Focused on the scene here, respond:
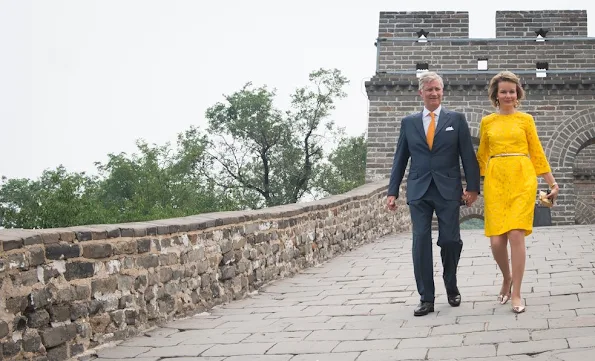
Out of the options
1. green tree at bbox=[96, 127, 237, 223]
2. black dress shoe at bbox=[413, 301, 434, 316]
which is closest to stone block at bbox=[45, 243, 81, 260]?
black dress shoe at bbox=[413, 301, 434, 316]

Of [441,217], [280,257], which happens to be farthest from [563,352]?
[280,257]

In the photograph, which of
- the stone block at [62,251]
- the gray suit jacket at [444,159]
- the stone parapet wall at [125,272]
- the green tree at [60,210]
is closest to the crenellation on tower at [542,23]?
the stone parapet wall at [125,272]

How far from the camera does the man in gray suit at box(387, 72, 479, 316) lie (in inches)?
233

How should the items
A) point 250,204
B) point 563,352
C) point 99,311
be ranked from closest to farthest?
point 563,352
point 99,311
point 250,204

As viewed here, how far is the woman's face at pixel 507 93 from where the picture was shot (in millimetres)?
5820

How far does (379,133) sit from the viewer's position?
746 inches

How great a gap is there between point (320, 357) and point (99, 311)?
148 cm

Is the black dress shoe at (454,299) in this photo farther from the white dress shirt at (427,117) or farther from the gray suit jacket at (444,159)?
the white dress shirt at (427,117)

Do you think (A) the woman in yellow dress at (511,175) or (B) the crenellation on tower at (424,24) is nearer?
(A) the woman in yellow dress at (511,175)

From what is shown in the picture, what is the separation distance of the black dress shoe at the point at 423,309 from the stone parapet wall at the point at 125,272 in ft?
5.93

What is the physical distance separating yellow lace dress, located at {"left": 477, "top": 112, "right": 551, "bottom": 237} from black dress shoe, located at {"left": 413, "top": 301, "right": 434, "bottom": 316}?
640mm

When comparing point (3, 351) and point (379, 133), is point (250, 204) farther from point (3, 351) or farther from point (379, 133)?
point (3, 351)

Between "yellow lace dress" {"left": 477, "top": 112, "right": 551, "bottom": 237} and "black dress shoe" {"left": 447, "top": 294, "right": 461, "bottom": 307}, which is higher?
"yellow lace dress" {"left": 477, "top": 112, "right": 551, "bottom": 237}

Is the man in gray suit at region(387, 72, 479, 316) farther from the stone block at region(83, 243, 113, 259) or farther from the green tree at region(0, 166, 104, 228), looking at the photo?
the green tree at region(0, 166, 104, 228)
